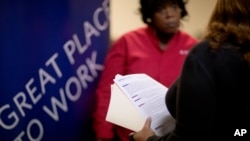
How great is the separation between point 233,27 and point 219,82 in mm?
121

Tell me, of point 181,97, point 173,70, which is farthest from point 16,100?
point 181,97

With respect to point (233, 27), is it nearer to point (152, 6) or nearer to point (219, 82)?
point (219, 82)

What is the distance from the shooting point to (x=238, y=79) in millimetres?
748

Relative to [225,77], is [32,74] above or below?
above

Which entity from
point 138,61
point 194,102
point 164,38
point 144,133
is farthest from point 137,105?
point 164,38

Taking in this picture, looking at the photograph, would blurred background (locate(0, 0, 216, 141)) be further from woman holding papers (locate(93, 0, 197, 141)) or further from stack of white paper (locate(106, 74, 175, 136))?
stack of white paper (locate(106, 74, 175, 136))

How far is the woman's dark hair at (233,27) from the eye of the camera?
748 millimetres

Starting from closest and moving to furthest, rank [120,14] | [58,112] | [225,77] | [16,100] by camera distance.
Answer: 1. [225,77]
2. [16,100]
3. [58,112]
4. [120,14]

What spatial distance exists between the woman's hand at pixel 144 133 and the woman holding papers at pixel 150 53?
607 mm

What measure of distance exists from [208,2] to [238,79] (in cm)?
157

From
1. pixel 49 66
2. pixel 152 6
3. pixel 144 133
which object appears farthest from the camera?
pixel 152 6

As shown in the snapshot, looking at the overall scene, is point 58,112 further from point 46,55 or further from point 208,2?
point 208,2

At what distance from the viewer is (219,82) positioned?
2.45ft

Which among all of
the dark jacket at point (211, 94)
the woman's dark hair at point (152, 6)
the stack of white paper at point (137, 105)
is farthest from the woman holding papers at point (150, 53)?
the dark jacket at point (211, 94)
